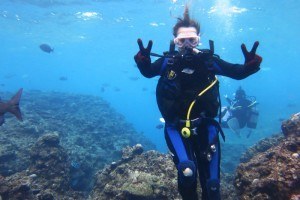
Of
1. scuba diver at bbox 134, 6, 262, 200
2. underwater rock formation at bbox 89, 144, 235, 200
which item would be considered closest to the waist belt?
scuba diver at bbox 134, 6, 262, 200

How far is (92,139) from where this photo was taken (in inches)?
742

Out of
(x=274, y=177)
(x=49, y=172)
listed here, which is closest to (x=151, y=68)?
(x=274, y=177)

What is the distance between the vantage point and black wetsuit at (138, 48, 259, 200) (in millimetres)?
4559

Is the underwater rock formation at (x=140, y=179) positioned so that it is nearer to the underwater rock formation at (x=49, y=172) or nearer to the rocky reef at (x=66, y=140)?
the underwater rock formation at (x=49, y=172)

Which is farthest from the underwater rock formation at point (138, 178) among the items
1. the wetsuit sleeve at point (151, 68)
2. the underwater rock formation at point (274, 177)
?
the wetsuit sleeve at point (151, 68)

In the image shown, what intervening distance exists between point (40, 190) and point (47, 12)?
3077 cm

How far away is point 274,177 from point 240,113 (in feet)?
30.4

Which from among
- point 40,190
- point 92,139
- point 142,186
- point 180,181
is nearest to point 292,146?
point 180,181

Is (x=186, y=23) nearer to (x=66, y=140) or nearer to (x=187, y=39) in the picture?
(x=187, y=39)

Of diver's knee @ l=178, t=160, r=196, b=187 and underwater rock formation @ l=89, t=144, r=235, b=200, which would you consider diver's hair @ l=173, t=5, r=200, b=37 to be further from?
underwater rock formation @ l=89, t=144, r=235, b=200

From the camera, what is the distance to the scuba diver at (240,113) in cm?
1386

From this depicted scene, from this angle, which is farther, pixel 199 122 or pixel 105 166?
pixel 105 166

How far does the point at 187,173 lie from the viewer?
13.9 feet

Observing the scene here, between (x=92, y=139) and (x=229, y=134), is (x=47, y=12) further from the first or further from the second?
(x=229, y=134)
